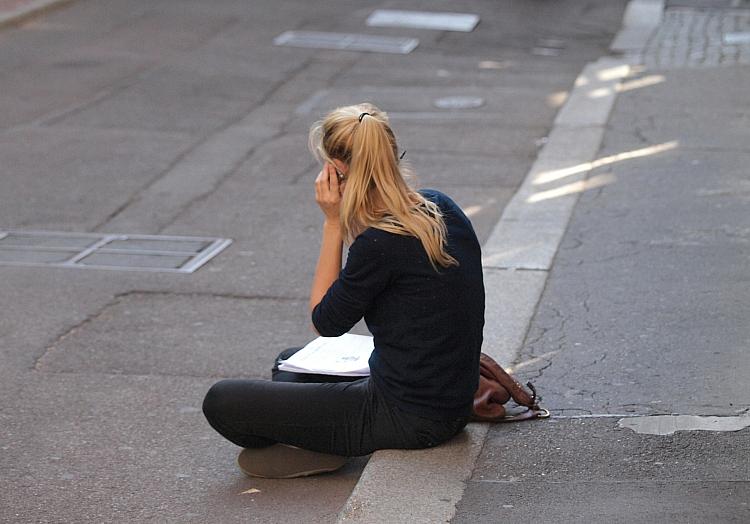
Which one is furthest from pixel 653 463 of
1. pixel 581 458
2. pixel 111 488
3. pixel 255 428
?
pixel 111 488

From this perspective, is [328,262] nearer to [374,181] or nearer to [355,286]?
[355,286]

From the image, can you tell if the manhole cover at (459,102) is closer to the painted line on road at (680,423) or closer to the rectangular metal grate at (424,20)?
the rectangular metal grate at (424,20)

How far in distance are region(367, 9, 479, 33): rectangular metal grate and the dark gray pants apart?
1379cm

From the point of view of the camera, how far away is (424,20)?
60.3 feet

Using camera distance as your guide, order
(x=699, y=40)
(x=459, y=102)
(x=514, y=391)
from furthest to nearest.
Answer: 1. (x=699, y=40)
2. (x=459, y=102)
3. (x=514, y=391)

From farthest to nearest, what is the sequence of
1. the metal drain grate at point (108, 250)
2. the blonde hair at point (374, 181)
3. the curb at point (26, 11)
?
the curb at point (26, 11) → the metal drain grate at point (108, 250) → the blonde hair at point (374, 181)

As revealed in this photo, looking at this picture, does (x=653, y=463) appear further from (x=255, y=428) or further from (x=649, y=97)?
(x=649, y=97)

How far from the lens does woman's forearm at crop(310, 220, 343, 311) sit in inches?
173

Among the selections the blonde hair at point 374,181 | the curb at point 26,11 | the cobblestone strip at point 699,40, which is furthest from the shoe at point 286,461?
the curb at point 26,11

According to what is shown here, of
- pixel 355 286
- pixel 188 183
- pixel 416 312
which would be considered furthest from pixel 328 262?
pixel 188 183

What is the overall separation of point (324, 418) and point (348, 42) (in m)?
12.8

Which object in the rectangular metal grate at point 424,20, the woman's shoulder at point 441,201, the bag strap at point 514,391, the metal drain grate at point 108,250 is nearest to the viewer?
the woman's shoulder at point 441,201

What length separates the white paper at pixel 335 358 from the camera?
15.1ft

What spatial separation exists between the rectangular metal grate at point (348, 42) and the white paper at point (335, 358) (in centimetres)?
1145
